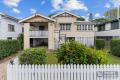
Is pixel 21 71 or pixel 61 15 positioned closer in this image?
Result: pixel 21 71

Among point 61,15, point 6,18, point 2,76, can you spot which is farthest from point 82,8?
point 2,76

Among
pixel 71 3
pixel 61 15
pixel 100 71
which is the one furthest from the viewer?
pixel 71 3

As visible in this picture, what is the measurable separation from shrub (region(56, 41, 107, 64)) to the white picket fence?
1017 mm

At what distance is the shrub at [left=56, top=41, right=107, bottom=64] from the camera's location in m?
11.7

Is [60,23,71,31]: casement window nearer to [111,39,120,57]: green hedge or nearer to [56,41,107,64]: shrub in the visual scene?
[111,39,120,57]: green hedge

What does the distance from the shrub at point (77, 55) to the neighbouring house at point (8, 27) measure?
22.7 m

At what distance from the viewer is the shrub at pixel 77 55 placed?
11.7 m

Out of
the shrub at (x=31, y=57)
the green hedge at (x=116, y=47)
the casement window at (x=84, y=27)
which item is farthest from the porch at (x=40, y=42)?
the shrub at (x=31, y=57)

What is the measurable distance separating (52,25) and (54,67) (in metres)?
24.8

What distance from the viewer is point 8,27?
3634 cm

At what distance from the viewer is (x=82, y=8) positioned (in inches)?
2645

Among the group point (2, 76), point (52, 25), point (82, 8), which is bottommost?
point (2, 76)

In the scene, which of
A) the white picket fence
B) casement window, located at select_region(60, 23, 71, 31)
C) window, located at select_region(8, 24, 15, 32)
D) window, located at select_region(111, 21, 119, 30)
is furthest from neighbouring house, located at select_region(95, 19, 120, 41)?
the white picket fence

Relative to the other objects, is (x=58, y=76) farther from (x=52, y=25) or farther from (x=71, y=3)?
(x=71, y=3)
